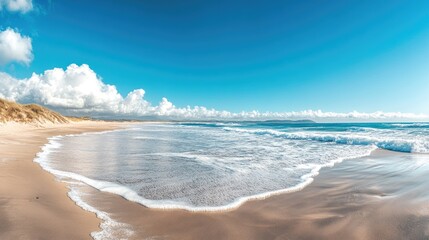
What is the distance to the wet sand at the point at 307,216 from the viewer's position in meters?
3.89

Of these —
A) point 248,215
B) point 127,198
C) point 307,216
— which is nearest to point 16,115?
point 127,198

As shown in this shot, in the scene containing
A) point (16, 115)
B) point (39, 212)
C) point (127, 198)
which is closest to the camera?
point (39, 212)

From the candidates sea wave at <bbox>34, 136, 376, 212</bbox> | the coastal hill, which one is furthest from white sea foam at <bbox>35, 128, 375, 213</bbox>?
the coastal hill

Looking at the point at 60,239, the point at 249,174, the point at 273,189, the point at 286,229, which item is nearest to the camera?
the point at 60,239

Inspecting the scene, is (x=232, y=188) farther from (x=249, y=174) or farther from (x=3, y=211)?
(x=3, y=211)

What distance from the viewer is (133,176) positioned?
7.53 m

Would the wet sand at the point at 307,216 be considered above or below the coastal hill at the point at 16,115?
below

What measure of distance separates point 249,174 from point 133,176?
145 inches

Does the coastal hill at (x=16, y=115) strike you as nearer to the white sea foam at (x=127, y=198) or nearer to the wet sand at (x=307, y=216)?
the white sea foam at (x=127, y=198)

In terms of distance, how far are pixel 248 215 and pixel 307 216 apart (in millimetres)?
1102

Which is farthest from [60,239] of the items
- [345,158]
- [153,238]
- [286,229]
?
[345,158]

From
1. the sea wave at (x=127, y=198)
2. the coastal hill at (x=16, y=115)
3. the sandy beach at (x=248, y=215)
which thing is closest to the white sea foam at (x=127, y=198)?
the sea wave at (x=127, y=198)

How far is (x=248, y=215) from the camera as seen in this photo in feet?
15.3

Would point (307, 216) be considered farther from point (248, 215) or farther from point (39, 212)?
point (39, 212)
